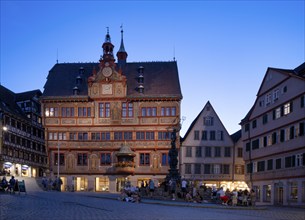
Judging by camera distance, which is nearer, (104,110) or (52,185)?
(52,185)

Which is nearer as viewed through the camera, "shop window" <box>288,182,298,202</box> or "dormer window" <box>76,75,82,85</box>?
"shop window" <box>288,182,298,202</box>

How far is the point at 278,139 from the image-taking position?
157 feet

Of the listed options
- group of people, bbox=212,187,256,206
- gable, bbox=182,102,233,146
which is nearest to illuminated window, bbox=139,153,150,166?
gable, bbox=182,102,233,146

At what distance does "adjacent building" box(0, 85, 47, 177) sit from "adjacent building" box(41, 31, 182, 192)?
1615 mm

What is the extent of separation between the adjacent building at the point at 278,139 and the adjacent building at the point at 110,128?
1245 centimetres

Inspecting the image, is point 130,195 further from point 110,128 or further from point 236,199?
point 110,128

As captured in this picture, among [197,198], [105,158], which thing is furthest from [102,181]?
[197,198]

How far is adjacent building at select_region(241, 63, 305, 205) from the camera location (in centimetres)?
4272

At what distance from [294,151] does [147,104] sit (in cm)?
2596

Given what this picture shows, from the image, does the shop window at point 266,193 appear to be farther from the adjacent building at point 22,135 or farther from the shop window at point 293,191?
the adjacent building at point 22,135

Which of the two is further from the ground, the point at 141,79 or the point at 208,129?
the point at 141,79

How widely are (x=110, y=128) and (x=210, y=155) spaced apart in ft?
48.9

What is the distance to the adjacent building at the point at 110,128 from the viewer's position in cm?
6362

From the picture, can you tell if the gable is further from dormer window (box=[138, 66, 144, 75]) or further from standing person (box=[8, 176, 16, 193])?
standing person (box=[8, 176, 16, 193])
